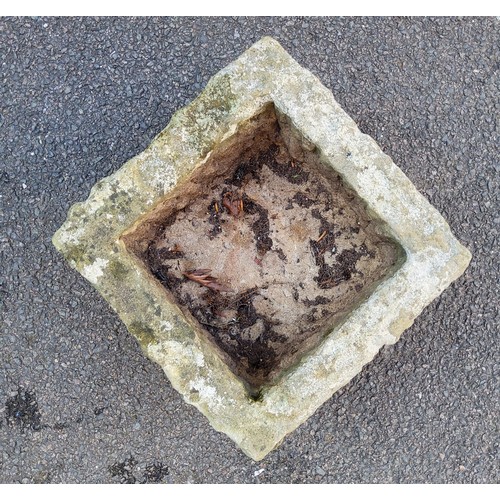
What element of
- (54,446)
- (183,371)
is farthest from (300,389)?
(54,446)

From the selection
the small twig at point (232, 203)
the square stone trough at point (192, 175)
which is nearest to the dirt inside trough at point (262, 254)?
the small twig at point (232, 203)

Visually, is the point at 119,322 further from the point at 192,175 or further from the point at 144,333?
the point at 192,175

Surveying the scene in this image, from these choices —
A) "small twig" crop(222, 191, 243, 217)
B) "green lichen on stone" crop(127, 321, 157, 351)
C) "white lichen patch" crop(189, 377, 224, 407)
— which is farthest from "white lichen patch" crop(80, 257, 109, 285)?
"small twig" crop(222, 191, 243, 217)

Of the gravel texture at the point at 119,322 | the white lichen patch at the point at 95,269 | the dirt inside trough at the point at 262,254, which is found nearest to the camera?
the white lichen patch at the point at 95,269

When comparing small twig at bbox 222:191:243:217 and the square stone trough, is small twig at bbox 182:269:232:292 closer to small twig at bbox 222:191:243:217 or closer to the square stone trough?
small twig at bbox 222:191:243:217

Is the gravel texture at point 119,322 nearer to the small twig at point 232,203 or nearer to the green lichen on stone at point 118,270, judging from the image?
the small twig at point 232,203

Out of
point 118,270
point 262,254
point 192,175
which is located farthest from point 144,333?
point 262,254

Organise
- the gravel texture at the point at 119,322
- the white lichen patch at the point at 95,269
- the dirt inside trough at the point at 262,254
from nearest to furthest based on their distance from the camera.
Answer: the white lichen patch at the point at 95,269
the dirt inside trough at the point at 262,254
the gravel texture at the point at 119,322
